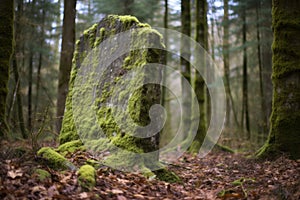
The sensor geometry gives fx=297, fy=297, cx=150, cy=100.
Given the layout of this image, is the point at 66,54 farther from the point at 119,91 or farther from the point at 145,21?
the point at 145,21

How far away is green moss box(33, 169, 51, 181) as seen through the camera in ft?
13.2

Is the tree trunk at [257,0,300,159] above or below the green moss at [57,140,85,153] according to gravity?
above

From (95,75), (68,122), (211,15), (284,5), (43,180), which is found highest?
(211,15)

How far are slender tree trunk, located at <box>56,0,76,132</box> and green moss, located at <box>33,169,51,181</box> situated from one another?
22.5 ft

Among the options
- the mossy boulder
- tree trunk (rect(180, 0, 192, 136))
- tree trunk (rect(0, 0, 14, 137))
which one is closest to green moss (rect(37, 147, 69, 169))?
the mossy boulder

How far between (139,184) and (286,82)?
14.7ft

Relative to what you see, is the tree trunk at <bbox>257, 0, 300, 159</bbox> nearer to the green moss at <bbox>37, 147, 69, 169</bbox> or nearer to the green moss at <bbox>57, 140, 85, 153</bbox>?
the green moss at <bbox>57, 140, 85, 153</bbox>

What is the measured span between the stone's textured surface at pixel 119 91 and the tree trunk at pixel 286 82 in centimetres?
303

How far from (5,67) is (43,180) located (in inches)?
185

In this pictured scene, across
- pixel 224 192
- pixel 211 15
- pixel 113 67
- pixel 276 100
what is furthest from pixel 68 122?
pixel 211 15

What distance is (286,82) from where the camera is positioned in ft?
23.3

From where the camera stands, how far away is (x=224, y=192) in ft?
15.3

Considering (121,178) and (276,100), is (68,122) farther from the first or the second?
(276,100)

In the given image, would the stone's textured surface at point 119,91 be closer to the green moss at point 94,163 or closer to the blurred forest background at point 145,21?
the green moss at point 94,163
